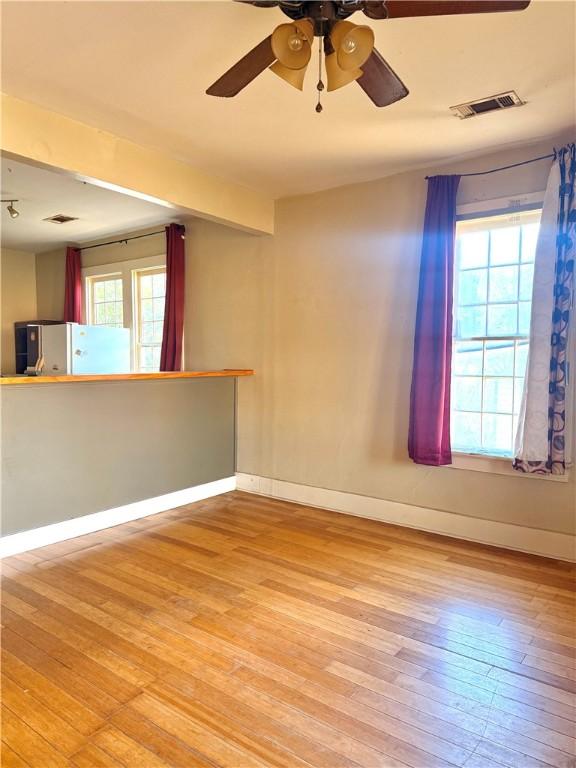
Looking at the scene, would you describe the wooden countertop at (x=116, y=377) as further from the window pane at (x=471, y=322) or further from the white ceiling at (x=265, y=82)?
the window pane at (x=471, y=322)

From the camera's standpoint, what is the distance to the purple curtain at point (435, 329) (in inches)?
136

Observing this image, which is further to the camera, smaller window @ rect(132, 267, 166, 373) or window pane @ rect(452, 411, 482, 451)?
smaller window @ rect(132, 267, 166, 373)

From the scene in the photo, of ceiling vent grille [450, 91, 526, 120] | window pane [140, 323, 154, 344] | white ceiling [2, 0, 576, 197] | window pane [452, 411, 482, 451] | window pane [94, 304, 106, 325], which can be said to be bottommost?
window pane [452, 411, 482, 451]

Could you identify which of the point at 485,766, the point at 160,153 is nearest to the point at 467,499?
the point at 485,766

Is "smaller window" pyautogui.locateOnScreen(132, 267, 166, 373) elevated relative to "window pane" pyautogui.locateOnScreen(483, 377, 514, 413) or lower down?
elevated

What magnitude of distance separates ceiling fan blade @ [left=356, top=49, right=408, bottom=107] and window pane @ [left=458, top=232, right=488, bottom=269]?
1.70 metres

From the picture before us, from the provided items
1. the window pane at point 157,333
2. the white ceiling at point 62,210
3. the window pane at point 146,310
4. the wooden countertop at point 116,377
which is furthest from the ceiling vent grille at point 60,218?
A: the wooden countertop at point 116,377

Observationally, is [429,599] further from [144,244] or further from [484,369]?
[144,244]

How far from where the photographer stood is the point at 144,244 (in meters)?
5.54

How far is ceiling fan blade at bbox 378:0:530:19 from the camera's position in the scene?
59.9 inches

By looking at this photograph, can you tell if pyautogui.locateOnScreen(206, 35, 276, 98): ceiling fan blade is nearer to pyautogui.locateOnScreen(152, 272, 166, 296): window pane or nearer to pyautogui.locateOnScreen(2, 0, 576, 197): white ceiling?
pyautogui.locateOnScreen(2, 0, 576, 197): white ceiling

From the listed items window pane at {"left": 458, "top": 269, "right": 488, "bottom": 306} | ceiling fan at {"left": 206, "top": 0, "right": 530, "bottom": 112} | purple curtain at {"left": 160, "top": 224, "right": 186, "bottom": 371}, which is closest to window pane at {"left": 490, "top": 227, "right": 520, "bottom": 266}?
window pane at {"left": 458, "top": 269, "right": 488, "bottom": 306}

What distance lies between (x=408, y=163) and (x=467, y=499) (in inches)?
99.3

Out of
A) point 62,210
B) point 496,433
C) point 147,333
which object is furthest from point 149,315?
point 496,433
